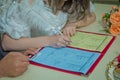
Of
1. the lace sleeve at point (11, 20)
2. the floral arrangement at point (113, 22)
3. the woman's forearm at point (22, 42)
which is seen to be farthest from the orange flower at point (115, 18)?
the lace sleeve at point (11, 20)

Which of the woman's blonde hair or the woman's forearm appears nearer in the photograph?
the woman's forearm

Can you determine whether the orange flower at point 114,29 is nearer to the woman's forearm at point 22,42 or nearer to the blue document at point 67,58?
the blue document at point 67,58

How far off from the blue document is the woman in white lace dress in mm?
58

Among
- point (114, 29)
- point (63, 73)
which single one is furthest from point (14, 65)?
point (114, 29)

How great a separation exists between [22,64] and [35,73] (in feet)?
0.21

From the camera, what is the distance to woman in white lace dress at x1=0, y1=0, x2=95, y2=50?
3.98ft

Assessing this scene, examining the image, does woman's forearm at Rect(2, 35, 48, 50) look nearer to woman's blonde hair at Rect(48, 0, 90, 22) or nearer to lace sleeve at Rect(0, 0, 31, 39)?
lace sleeve at Rect(0, 0, 31, 39)

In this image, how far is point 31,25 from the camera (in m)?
1.30

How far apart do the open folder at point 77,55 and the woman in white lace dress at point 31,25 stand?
0.06m

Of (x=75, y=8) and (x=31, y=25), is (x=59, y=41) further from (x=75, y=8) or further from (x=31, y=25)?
(x=75, y=8)

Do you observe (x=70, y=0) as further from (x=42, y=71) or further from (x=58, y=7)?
(x=42, y=71)

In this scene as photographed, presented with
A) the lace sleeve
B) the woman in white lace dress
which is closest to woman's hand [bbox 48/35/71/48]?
the woman in white lace dress

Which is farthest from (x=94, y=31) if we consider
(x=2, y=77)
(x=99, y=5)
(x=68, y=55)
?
(x=2, y=77)

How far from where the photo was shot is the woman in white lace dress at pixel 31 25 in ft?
3.98
